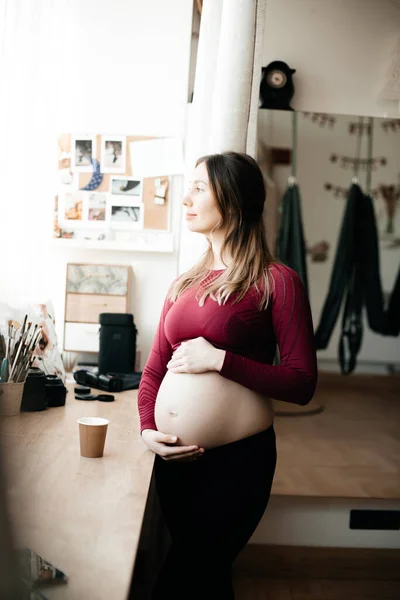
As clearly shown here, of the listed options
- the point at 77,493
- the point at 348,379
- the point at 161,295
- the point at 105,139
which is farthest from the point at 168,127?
the point at 348,379

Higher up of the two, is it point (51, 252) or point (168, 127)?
point (168, 127)

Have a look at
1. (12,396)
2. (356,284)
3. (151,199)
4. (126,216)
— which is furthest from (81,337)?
(356,284)

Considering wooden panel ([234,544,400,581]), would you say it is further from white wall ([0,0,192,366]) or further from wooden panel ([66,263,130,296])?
wooden panel ([66,263,130,296])

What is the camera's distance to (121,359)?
2.87 metres

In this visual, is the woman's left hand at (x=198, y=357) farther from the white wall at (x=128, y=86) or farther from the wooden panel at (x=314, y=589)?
the white wall at (x=128, y=86)

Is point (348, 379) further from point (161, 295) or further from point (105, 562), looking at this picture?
point (105, 562)

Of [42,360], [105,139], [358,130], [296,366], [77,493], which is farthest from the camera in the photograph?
[358,130]

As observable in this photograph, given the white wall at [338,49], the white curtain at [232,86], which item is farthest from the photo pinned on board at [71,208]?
the white wall at [338,49]

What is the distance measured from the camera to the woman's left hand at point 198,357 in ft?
4.77

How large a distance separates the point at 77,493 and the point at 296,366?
560 millimetres

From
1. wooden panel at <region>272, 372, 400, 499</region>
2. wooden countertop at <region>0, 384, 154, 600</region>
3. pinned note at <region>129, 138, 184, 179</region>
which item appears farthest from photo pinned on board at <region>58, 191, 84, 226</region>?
wooden panel at <region>272, 372, 400, 499</region>

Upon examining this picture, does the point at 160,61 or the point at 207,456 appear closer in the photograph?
the point at 207,456

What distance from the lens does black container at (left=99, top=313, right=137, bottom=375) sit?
2.87m

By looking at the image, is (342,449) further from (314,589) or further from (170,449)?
(170,449)
